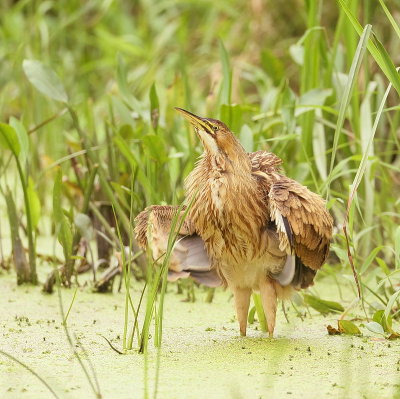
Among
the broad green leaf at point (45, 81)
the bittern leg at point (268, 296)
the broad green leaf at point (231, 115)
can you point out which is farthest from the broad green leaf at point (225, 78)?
the bittern leg at point (268, 296)

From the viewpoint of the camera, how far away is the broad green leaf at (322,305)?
10.1ft

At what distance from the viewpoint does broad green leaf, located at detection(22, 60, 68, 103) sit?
3455mm

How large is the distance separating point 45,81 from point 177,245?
107 centimetres

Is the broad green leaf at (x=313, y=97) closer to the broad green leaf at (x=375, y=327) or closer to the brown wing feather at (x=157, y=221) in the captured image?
the brown wing feather at (x=157, y=221)

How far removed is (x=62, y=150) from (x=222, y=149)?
233cm

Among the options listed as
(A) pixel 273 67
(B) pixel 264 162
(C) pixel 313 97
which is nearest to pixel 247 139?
(C) pixel 313 97

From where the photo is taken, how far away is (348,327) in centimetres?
280

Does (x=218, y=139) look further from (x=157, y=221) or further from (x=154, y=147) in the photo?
(x=154, y=147)

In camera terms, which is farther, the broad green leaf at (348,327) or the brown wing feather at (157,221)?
the broad green leaf at (348,327)

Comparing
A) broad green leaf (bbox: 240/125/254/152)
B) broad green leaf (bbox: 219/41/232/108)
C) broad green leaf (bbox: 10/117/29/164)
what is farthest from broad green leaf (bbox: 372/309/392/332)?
broad green leaf (bbox: 10/117/29/164)

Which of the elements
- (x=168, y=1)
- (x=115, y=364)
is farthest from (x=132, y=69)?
(x=115, y=364)

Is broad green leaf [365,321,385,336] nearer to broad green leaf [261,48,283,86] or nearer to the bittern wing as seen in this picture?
the bittern wing

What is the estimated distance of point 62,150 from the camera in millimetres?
4902

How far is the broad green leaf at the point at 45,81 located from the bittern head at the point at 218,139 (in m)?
0.88
